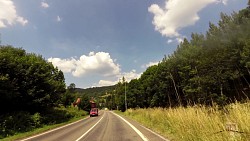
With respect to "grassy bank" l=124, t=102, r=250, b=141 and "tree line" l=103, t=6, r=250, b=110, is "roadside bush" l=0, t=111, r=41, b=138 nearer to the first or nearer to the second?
"grassy bank" l=124, t=102, r=250, b=141

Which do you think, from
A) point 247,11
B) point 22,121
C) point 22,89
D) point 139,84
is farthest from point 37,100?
point 139,84

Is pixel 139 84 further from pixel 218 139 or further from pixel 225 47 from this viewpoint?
pixel 218 139

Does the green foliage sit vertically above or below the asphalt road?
above

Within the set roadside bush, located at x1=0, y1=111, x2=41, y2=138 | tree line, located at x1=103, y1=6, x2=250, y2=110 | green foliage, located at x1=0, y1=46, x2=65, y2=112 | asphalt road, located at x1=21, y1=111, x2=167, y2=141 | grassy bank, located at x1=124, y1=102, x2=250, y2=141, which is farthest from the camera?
tree line, located at x1=103, y1=6, x2=250, y2=110

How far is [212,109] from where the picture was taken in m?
9.95

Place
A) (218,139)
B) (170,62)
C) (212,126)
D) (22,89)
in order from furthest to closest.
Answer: (170,62) < (22,89) < (212,126) < (218,139)

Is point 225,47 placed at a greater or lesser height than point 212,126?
greater

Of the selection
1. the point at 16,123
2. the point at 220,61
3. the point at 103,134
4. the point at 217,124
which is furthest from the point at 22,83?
the point at 220,61

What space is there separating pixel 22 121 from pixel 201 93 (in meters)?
33.8

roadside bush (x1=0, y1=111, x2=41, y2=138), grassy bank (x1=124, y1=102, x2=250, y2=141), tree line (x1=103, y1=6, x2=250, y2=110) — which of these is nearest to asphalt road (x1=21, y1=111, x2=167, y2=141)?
grassy bank (x1=124, y1=102, x2=250, y2=141)

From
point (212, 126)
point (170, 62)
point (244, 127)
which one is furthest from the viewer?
point (170, 62)

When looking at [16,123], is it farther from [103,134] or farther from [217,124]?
[217,124]

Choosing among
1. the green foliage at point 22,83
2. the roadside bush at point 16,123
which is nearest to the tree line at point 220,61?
the green foliage at point 22,83

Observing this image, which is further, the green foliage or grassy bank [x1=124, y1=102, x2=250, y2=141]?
the green foliage
